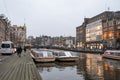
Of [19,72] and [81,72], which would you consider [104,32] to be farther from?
[19,72]

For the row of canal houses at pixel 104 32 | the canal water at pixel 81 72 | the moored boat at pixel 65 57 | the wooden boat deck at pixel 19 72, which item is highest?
the row of canal houses at pixel 104 32

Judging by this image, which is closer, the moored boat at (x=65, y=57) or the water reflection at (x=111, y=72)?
the water reflection at (x=111, y=72)

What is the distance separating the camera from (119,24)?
129375 mm

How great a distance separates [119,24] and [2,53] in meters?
77.4

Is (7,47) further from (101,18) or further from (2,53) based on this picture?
(101,18)

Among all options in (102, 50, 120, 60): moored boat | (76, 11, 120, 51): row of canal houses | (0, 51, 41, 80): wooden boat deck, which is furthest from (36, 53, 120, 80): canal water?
(76, 11, 120, 51): row of canal houses

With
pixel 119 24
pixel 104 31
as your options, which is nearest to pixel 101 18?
pixel 104 31

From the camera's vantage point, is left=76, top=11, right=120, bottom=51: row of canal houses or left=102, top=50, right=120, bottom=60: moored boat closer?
left=102, top=50, right=120, bottom=60: moored boat

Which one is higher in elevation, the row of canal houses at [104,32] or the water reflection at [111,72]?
the row of canal houses at [104,32]

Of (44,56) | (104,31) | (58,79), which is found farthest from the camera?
(104,31)

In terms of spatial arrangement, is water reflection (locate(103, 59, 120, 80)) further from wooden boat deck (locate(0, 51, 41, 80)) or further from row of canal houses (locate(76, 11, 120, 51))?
row of canal houses (locate(76, 11, 120, 51))

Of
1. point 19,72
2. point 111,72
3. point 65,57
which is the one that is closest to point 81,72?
point 111,72

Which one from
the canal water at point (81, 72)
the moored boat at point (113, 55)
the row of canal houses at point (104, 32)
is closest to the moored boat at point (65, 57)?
the canal water at point (81, 72)

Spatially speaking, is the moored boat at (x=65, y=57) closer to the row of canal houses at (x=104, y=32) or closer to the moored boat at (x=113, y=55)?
the moored boat at (x=113, y=55)
